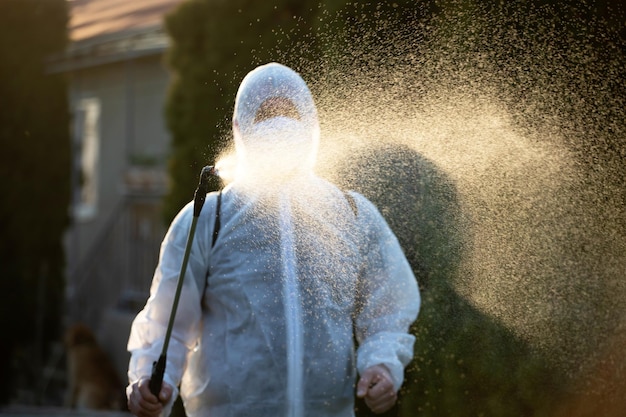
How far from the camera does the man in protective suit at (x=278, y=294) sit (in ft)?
9.82

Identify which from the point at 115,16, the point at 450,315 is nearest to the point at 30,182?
the point at 115,16

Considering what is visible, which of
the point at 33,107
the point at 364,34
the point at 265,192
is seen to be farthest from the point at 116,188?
the point at 265,192

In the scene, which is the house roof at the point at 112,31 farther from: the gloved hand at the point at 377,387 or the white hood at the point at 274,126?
the gloved hand at the point at 377,387

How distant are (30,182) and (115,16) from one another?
6.11 feet

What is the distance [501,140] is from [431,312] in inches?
30.7

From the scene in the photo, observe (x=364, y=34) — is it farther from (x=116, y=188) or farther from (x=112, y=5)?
(x=116, y=188)

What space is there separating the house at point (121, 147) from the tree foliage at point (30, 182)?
269 millimetres

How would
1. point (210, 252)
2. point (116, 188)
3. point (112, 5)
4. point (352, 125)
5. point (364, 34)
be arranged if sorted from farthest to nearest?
point (116, 188) < point (112, 5) < point (364, 34) < point (352, 125) < point (210, 252)

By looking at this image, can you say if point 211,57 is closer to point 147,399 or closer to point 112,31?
point 147,399

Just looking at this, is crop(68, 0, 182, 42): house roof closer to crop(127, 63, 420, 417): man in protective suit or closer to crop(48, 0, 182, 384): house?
crop(48, 0, 182, 384): house

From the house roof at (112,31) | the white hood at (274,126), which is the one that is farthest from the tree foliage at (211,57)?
the house roof at (112,31)

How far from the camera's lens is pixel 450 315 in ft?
14.7

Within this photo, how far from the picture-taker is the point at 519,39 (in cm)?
448

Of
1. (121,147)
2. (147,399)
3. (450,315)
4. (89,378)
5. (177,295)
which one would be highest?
(177,295)
